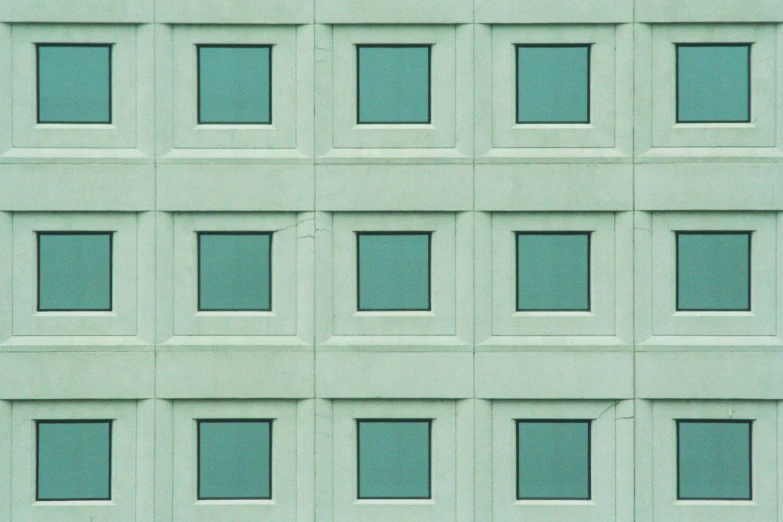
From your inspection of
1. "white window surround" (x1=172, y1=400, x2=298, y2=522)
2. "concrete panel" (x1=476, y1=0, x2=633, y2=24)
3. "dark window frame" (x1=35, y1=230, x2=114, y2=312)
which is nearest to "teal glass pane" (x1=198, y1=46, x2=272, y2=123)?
"dark window frame" (x1=35, y1=230, x2=114, y2=312)

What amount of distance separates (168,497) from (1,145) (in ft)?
18.6

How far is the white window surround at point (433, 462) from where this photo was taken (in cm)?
1664

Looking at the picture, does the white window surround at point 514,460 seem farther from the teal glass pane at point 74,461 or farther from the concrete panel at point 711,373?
the teal glass pane at point 74,461

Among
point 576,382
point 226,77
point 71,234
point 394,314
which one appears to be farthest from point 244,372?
point 576,382

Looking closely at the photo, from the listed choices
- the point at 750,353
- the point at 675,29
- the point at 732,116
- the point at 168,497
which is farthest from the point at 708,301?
the point at 168,497

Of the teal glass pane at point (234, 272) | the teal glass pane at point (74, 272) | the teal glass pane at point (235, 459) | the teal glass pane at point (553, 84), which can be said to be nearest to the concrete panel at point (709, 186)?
the teal glass pane at point (553, 84)

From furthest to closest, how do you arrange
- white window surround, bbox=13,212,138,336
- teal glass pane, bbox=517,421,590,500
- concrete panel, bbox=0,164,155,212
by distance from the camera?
teal glass pane, bbox=517,421,590,500 < white window surround, bbox=13,212,138,336 < concrete panel, bbox=0,164,155,212

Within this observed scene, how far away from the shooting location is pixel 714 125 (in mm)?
16672

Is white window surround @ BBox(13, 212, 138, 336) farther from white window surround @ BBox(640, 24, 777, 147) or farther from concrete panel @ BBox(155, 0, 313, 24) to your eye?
white window surround @ BBox(640, 24, 777, 147)

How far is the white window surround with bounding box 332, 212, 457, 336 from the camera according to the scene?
54.6ft

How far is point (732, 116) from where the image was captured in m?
16.8

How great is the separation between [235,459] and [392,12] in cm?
695

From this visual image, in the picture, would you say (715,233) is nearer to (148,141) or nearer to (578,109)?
(578,109)

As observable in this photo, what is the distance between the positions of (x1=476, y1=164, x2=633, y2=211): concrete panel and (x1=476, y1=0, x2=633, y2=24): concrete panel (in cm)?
213
